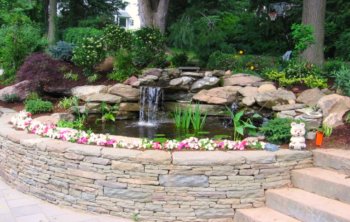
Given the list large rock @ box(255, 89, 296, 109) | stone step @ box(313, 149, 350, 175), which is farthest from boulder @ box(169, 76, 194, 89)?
stone step @ box(313, 149, 350, 175)

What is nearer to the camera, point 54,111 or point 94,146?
point 94,146

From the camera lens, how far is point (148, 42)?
7879 millimetres

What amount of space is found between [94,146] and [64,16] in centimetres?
1340

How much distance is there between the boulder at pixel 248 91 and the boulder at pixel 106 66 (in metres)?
2.83

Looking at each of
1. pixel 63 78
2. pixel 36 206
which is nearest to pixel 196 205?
pixel 36 206

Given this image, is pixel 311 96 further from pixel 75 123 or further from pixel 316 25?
pixel 75 123

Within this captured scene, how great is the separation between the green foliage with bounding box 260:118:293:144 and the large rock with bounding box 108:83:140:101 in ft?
9.64

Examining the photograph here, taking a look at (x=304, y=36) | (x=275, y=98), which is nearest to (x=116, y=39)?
(x=275, y=98)

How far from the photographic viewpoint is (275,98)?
5.80 m

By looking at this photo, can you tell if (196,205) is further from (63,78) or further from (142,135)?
(63,78)

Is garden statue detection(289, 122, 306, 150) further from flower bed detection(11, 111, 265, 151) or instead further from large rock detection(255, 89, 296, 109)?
large rock detection(255, 89, 296, 109)

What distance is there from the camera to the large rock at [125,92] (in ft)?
21.9

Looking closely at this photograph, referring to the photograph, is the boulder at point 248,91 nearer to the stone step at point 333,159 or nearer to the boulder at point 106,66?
the stone step at point 333,159

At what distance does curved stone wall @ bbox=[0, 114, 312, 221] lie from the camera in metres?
3.66
